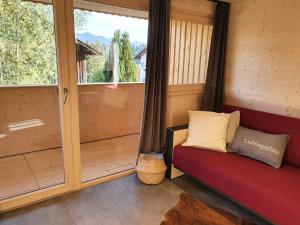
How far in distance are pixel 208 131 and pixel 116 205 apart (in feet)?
3.93

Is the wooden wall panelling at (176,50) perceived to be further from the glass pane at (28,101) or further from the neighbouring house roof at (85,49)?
the glass pane at (28,101)

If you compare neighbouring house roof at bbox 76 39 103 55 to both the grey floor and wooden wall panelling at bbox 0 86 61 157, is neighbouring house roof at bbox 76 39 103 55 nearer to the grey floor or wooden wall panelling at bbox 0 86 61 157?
wooden wall panelling at bbox 0 86 61 157

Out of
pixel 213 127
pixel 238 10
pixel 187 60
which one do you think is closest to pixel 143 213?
pixel 213 127

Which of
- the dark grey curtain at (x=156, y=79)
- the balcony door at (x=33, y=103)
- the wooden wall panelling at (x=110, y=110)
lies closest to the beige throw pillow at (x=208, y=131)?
the dark grey curtain at (x=156, y=79)

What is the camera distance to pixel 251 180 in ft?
6.04

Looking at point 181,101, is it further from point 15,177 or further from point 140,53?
point 15,177

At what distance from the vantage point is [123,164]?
9.48ft

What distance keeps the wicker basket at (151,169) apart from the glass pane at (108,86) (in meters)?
0.35

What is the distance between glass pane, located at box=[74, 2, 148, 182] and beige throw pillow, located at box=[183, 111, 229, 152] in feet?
2.74

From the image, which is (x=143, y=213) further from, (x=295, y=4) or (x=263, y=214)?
(x=295, y=4)

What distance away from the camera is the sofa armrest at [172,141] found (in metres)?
2.53

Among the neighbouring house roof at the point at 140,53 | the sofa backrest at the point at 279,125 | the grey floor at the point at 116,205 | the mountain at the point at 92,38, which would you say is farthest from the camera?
the neighbouring house roof at the point at 140,53

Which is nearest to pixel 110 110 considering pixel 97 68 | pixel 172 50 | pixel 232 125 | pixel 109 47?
pixel 97 68

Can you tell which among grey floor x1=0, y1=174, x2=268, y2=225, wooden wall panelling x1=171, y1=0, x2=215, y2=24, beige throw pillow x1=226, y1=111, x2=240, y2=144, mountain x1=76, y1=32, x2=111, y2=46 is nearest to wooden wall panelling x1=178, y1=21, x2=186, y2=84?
wooden wall panelling x1=171, y1=0, x2=215, y2=24
